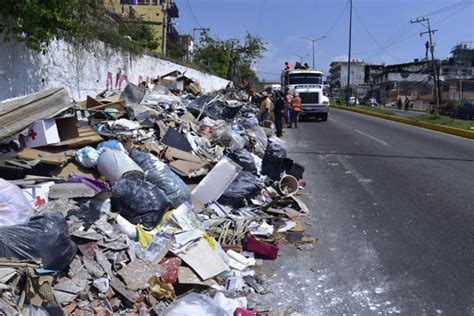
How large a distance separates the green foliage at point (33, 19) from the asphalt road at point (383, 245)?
463 cm

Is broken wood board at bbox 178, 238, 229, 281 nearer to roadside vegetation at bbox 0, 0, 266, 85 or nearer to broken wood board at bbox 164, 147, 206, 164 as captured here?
broken wood board at bbox 164, 147, 206, 164

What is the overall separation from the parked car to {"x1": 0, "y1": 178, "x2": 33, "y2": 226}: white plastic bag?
37.6 m

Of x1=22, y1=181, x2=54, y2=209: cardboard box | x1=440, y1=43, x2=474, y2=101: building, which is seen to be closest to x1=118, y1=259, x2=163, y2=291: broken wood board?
x1=22, y1=181, x2=54, y2=209: cardboard box

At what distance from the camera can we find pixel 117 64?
1275 cm

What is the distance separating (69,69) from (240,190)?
5.10 metres

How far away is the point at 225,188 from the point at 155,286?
2.62 m

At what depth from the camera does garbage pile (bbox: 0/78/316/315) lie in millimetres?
3369

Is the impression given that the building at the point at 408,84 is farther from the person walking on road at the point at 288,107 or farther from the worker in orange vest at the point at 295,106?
the person walking on road at the point at 288,107

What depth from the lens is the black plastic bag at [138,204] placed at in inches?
187

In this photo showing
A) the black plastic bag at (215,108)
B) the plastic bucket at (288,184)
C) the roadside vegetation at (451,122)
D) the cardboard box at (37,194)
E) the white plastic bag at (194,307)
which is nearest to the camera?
the white plastic bag at (194,307)

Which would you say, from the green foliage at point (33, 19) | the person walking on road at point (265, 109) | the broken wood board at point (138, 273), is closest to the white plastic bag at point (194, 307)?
the broken wood board at point (138, 273)

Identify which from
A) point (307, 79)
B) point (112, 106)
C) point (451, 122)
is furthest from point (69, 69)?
point (451, 122)

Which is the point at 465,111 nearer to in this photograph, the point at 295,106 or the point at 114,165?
the point at 295,106

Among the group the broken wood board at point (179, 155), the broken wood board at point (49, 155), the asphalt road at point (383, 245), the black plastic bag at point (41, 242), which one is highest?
the broken wood board at point (49, 155)
